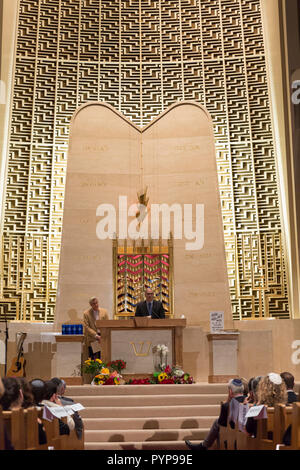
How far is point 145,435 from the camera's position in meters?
8.98

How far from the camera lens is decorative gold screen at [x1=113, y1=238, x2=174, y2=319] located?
13.9 meters

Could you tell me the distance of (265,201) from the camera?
593 inches

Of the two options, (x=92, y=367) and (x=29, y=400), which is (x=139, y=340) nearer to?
(x=92, y=367)

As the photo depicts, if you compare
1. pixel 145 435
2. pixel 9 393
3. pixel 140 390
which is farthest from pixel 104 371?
pixel 9 393

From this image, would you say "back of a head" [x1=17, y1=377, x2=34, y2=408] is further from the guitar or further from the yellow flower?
the guitar

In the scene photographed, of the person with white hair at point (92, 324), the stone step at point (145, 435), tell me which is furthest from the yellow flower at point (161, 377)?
the stone step at point (145, 435)

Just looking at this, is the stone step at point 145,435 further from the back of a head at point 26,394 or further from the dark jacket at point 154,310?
the dark jacket at point 154,310

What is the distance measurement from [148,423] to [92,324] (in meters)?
3.06

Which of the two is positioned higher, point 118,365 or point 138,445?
point 118,365

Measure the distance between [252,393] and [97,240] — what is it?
26.2ft

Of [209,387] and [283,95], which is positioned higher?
[283,95]
